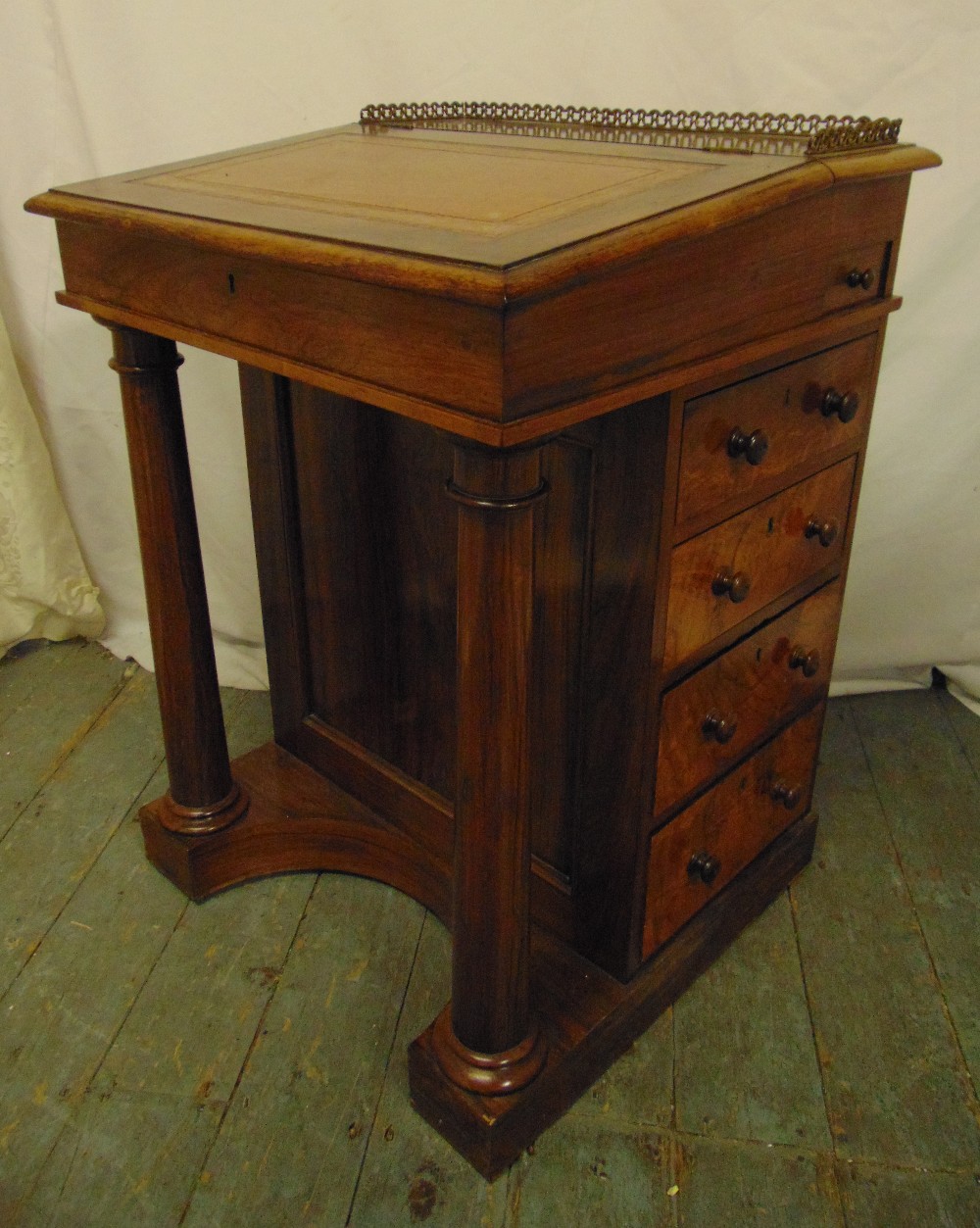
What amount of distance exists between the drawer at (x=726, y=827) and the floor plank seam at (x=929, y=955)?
0.22m

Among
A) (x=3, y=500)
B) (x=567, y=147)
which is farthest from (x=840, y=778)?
(x=3, y=500)

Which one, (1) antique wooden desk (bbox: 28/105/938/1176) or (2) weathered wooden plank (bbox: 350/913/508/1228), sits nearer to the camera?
(1) antique wooden desk (bbox: 28/105/938/1176)

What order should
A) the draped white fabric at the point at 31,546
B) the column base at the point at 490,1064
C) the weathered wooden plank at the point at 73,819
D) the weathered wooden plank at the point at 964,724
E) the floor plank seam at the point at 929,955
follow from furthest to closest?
the draped white fabric at the point at 31,546, the weathered wooden plank at the point at 964,724, the weathered wooden plank at the point at 73,819, the floor plank seam at the point at 929,955, the column base at the point at 490,1064

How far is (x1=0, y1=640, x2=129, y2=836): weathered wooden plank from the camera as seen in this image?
2.12 meters

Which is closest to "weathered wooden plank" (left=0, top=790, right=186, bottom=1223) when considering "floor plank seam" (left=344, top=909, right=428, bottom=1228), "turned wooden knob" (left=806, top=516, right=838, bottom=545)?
"floor plank seam" (left=344, top=909, right=428, bottom=1228)

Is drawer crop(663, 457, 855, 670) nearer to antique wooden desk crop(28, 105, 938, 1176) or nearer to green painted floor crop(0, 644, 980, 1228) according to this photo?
antique wooden desk crop(28, 105, 938, 1176)

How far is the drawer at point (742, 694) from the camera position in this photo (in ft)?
4.66

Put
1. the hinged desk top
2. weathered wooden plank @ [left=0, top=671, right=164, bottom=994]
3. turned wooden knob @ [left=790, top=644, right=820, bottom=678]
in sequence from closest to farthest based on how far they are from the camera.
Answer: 1. the hinged desk top
2. turned wooden knob @ [left=790, top=644, right=820, bottom=678]
3. weathered wooden plank @ [left=0, top=671, right=164, bottom=994]

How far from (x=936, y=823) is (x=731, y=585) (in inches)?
35.9

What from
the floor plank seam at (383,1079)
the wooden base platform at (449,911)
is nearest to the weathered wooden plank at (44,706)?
the wooden base platform at (449,911)

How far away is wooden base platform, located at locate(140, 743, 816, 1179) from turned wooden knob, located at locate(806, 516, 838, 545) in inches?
21.1

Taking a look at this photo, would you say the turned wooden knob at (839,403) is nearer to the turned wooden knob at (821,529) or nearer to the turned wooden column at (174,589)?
the turned wooden knob at (821,529)

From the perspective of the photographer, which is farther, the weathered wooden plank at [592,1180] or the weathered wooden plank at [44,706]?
the weathered wooden plank at [44,706]

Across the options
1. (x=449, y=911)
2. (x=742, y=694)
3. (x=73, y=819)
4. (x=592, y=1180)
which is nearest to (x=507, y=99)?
(x=742, y=694)
